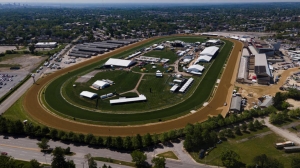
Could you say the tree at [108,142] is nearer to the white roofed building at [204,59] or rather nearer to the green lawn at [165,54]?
the green lawn at [165,54]

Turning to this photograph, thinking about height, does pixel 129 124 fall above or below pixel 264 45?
below

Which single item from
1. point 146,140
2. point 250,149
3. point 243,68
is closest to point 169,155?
point 146,140

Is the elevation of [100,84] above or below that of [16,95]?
above

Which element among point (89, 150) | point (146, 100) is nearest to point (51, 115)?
point (89, 150)

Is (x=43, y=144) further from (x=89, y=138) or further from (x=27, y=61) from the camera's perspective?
(x=27, y=61)

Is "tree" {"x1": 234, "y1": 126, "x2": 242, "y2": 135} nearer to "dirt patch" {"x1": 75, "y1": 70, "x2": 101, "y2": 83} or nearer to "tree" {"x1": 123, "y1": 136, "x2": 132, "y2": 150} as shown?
"tree" {"x1": 123, "y1": 136, "x2": 132, "y2": 150}

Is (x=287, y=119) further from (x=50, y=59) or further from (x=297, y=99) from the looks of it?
(x=50, y=59)
